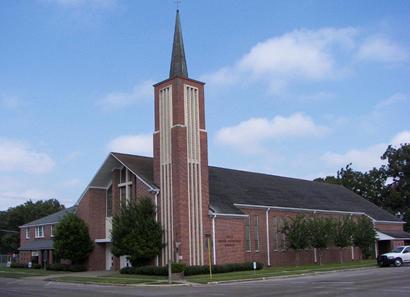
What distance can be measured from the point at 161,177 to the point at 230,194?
7.89m

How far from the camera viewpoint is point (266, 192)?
53.4m

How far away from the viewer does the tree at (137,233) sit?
133ft

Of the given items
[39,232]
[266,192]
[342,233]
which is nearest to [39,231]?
[39,232]

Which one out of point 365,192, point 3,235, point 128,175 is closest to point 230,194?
point 128,175

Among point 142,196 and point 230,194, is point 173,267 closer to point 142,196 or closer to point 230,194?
point 142,196

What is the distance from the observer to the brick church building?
4088 centimetres

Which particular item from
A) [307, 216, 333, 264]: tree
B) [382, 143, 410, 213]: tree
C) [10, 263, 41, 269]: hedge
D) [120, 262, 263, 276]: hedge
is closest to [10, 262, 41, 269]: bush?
[10, 263, 41, 269]: hedge

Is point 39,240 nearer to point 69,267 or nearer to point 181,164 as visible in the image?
point 69,267

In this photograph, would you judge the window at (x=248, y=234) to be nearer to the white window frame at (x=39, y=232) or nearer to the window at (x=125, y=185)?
the window at (x=125, y=185)

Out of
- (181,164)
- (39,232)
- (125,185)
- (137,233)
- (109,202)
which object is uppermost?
(181,164)

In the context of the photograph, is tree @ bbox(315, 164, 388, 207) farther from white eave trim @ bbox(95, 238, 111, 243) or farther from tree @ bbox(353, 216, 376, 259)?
white eave trim @ bbox(95, 238, 111, 243)

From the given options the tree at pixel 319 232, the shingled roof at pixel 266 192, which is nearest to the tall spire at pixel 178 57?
the shingled roof at pixel 266 192

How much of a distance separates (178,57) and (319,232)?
19.5 m

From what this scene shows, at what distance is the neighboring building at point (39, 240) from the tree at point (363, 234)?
94.8ft
